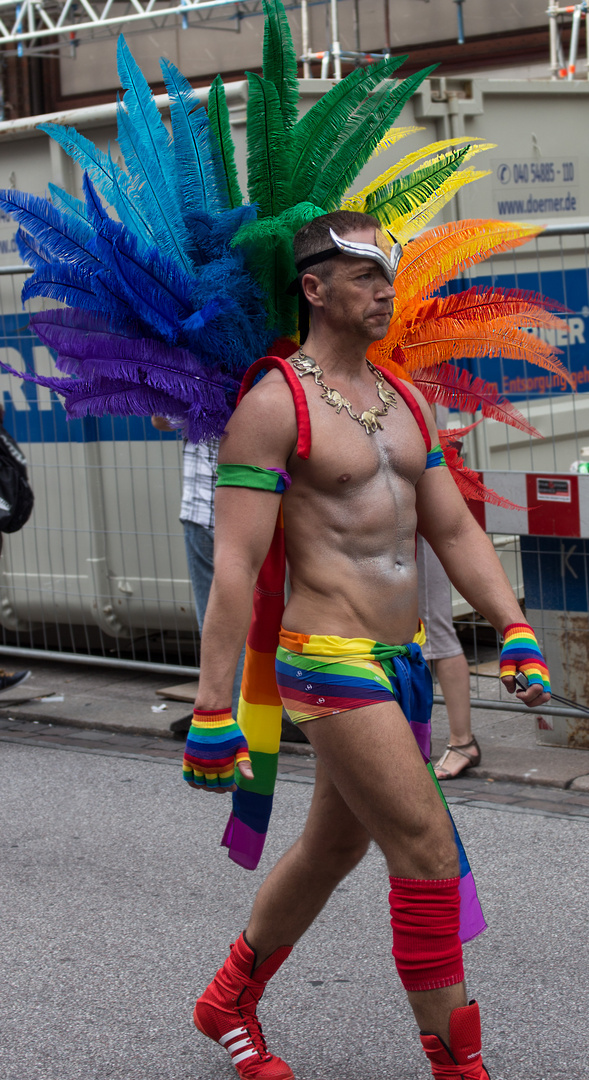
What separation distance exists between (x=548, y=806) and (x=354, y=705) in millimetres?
2511

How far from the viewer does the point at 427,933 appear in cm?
278

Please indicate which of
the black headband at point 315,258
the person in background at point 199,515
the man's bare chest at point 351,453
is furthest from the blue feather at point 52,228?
the person in background at point 199,515

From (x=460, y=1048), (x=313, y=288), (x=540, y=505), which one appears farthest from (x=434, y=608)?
(x=460, y=1048)

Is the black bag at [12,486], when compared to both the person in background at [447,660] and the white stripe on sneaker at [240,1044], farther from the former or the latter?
the white stripe on sneaker at [240,1044]

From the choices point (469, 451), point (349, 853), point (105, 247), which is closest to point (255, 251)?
point (105, 247)

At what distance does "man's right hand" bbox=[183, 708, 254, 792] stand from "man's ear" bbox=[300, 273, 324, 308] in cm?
101

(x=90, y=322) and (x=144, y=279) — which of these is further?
(x=90, y=322)

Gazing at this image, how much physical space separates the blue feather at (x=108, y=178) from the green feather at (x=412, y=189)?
62 centimetres

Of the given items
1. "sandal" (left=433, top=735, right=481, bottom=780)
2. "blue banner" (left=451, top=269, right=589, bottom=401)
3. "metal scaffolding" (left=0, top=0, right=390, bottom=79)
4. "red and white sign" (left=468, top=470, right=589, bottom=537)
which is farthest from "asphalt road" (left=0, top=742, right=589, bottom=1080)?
"metal scaffolding" (left=0, top=0, right=390, bottom=79)

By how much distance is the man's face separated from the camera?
10.0 feet

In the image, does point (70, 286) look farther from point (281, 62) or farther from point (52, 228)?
point (281, 62)

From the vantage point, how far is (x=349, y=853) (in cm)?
321

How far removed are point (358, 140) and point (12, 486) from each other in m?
3.67

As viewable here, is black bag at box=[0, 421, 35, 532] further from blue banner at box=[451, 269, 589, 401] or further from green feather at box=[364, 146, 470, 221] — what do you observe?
green feather at box=[364, 146, 470, 221]
